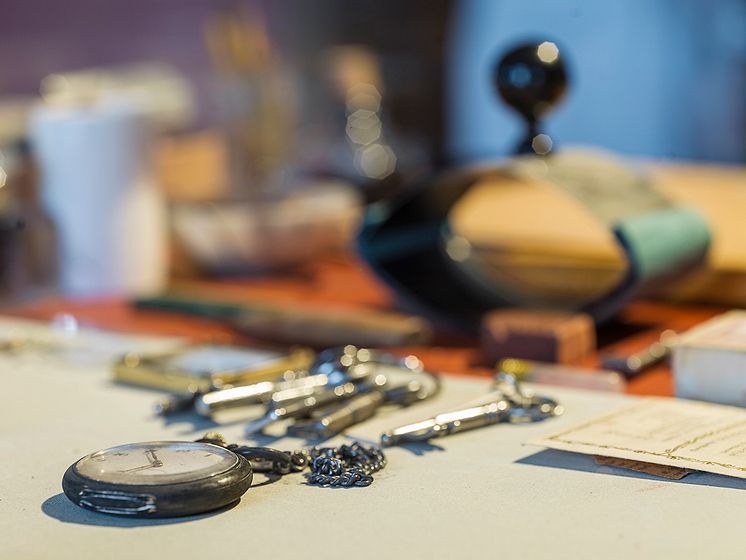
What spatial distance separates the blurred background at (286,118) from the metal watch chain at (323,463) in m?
0.39

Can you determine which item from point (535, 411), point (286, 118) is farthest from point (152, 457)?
point (286, 118)

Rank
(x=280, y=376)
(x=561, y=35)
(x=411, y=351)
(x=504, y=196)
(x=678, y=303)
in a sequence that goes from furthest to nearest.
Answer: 1. (x=561, y=35)
2. (x=504, y=196)
3. (x=678, y=303)
4. (x=411, y=351)
5. (x=280, y=376)

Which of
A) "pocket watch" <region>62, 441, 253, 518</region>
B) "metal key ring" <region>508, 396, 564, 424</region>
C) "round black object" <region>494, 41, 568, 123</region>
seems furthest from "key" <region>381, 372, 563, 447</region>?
"round black object" <region>494, 41, 568, 123</region>

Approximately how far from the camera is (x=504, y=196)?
1.18m

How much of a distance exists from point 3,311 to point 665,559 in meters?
0.67

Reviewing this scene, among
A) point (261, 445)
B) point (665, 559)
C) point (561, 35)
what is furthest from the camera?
point (561, 35)

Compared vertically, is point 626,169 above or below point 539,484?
above

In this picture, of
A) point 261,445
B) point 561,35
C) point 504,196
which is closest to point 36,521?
point 261,445

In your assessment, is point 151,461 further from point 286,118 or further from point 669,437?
point 286,118

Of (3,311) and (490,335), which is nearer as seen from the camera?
(490,335)

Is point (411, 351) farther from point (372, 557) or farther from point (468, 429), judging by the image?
point (372, 557)

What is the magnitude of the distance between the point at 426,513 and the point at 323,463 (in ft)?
0.21

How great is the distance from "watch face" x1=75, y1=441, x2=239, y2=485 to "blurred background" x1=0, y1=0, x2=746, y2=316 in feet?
1.51

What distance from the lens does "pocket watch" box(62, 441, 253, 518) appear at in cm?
47
